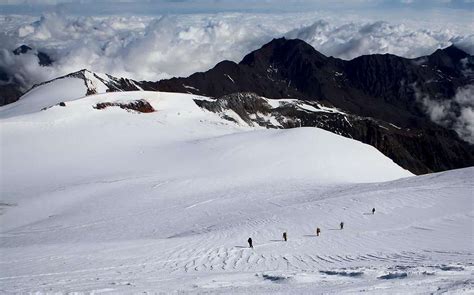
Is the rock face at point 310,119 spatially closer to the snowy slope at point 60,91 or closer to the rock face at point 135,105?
the rock face at point 135,105

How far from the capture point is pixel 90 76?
362ft

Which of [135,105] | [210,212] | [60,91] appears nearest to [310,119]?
[135,105]

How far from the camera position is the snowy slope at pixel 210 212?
61.8 ft

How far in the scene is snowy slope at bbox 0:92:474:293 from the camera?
61.8ft

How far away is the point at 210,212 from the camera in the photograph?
36.3m

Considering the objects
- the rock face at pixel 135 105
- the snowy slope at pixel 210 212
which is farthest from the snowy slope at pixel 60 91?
the snowy slope at pixel 210 212

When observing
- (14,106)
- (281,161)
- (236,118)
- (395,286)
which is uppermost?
(14,106)

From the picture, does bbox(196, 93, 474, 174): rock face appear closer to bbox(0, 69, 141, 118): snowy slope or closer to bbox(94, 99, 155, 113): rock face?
bbox(94, 99, 155, 113): rock face

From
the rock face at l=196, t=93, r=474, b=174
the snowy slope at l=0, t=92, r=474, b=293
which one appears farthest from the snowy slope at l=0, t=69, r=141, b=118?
the rock face at l=196, t=93, r=474, b=174

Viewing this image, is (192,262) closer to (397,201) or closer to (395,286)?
(395,286)

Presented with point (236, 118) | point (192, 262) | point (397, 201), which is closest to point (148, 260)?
Result: point (192, 262)

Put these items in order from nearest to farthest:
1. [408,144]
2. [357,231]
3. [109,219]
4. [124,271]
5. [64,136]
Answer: [124,271] → [357,231] → [109,219] → [64,136] → [408,144]

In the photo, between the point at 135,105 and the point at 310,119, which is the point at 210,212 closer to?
the point at 135,105

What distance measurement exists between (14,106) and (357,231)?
83.7m
